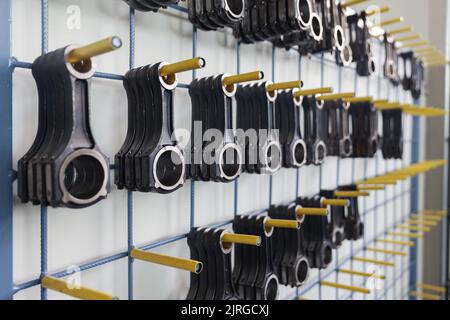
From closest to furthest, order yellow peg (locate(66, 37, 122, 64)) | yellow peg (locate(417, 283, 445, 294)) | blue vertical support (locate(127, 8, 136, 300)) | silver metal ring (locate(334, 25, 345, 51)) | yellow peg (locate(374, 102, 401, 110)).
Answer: yellow peg (locate(66, 37, 122, 64))
blue vertical support (locate(127, 8, 136, 300))
silver metal ring (locate(334, 25, 345, 51))
yellow peg (locate(374, 102, 401, 110))
yellow peg (locate(417, 283, 445, 294))

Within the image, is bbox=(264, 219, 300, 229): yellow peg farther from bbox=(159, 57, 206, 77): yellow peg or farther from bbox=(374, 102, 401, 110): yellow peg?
bbox=(374, 102, 401, 110): yellow peg

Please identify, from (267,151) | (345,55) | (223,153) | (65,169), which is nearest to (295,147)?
(267,151)

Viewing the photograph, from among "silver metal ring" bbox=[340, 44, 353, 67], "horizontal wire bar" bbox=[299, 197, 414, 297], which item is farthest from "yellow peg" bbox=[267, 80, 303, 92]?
"horizontal wire bar" bbox=[299, 197, 414, 297]

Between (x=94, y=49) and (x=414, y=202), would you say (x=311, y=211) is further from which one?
(x=414, y=202)

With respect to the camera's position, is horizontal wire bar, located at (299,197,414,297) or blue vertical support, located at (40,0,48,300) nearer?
blue vertical support, located at (40,0,48,300)

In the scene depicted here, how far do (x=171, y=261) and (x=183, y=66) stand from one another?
0.27 metres

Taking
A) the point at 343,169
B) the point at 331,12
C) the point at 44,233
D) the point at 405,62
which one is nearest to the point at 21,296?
the point at 44,233

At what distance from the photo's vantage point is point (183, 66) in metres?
0.54

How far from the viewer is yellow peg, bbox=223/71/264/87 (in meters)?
0.62

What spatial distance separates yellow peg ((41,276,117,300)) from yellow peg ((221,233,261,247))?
26 centimetres

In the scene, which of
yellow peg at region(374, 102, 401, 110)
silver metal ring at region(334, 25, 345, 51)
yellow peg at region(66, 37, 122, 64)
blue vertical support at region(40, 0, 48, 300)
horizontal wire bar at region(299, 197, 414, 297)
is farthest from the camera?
yellow peg at region(374, 102, 401, 110)

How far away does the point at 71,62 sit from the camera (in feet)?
1.55

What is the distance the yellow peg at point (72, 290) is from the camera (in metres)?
0.45
